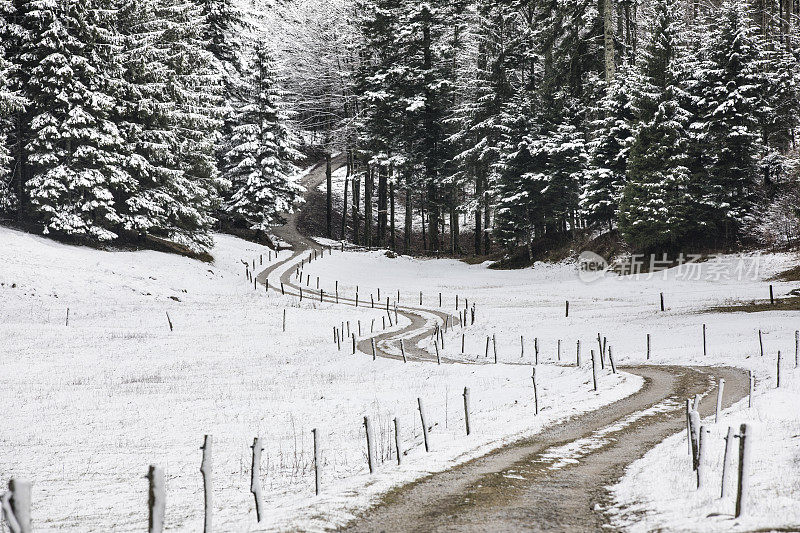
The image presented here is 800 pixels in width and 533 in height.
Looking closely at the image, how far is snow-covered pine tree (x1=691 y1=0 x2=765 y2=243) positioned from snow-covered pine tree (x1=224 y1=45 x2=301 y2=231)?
A: 111 feet

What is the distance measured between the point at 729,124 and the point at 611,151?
7.19 m

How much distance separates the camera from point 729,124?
1492 inches

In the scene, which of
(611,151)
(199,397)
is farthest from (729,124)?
(199,397)

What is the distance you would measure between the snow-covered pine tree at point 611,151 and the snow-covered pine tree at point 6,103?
3464cm

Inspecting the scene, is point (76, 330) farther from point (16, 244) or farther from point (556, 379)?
point (556, 379)

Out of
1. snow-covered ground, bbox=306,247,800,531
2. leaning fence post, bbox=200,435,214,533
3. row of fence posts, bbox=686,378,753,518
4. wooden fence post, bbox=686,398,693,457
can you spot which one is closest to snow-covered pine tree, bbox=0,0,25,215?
snow-covered ground, bbox=306,247,800,531

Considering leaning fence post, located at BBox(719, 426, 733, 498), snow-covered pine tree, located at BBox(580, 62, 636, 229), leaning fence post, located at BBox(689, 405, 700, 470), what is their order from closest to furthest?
leaning fence post, located at BBox(719, 426, 733, 498) → leaning fence post, located at BBox(689, 405, 700, 470) → snow-covered pine tree, located at BBox(580, 62, 636, 229)

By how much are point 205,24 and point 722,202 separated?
146 feet

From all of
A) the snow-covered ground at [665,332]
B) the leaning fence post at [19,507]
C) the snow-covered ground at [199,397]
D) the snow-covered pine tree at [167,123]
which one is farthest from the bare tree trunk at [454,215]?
the leaning fence post at [19,507]

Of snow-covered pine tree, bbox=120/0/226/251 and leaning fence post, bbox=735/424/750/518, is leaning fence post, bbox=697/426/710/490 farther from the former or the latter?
snow-covered pine tree, bbox=120/0/226/251

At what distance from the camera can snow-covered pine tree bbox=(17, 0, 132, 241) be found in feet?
120

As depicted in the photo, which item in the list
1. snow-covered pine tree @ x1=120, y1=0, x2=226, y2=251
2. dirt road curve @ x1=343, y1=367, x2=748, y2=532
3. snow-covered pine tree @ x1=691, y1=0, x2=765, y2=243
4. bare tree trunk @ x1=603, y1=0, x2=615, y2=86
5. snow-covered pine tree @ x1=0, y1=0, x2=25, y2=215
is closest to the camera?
dirt road curve @ x1=343, y1=367, x2=748, y2=532

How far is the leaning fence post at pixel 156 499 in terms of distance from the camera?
6078 mm

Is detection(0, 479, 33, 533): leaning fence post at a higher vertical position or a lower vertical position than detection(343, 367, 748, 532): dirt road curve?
higher
